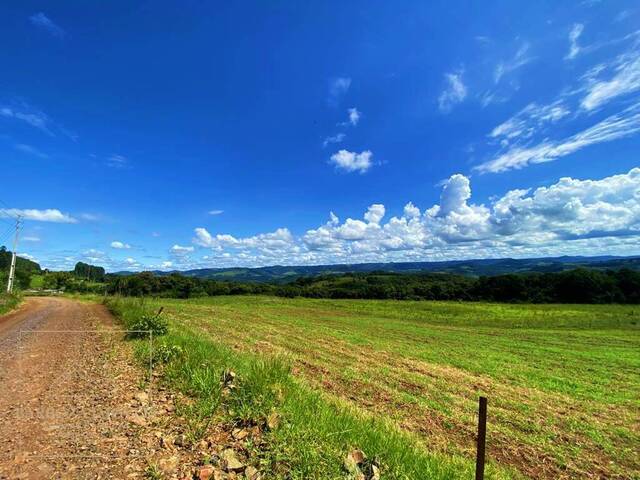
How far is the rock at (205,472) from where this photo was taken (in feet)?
15.6

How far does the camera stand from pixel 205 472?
4.81 metres

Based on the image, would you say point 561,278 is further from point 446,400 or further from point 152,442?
point 152,442

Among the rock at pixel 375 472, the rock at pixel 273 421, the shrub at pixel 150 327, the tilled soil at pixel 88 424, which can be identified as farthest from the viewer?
the shrub at pixel 150 327

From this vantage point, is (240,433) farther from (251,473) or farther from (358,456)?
(358,456)

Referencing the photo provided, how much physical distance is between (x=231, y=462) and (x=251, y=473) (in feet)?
1.47

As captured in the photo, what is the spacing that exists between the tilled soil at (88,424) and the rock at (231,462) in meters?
0.10

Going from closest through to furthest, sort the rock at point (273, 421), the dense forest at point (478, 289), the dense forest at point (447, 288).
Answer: the rock at point (273, 421)
the dense forest at point (478, 289)
the dense forest at point (447, 288)

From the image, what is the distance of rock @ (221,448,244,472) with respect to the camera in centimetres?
489

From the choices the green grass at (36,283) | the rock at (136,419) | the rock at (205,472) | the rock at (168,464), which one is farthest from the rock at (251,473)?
the green grass at (36,283)

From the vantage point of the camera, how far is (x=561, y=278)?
80.9 m

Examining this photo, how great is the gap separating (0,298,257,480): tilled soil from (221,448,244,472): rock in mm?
98

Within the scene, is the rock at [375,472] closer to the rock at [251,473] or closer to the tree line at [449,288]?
the rock at [251,473]

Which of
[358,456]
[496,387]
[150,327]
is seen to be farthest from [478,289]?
[358,456]

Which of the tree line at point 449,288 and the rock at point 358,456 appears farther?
the tree line at point 449,288
